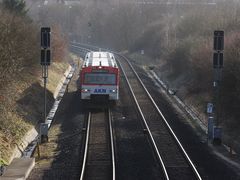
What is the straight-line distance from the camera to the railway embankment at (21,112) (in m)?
20.0

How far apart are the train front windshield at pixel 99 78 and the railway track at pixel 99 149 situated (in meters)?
1.99

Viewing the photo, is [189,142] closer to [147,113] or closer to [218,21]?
[147,113]

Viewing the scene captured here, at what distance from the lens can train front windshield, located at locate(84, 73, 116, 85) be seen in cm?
2983

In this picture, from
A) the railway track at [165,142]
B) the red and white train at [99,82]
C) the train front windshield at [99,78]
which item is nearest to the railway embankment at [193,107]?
the railway track at [165,142]

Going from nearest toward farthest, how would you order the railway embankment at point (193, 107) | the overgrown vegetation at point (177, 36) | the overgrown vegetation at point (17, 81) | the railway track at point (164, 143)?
the railway track at point (164, 143)
the railway embankment at point (193, 107)
the overgrown vegetation at point (17, 81)
the overgrown vegetation at point (177, 36)

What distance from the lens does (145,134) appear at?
23.6 metres

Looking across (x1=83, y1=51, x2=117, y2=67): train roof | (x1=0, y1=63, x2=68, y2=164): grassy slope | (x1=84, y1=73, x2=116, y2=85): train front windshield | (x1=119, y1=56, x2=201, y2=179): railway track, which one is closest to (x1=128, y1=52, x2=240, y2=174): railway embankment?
(x1=119, y1=56, x2=201, y2=179): railway track

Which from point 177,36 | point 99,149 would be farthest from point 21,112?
point 177,36

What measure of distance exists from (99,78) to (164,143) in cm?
890

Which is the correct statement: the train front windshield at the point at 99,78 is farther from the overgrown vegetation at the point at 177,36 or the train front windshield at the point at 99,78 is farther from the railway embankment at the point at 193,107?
the overgrown vegetation at the point at 177,36

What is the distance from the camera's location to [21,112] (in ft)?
82.7

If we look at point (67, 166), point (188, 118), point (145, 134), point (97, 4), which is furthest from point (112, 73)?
point (97, 4)

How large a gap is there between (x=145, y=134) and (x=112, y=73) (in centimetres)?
710

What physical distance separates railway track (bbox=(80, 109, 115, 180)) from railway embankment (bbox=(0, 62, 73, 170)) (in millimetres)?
2597
